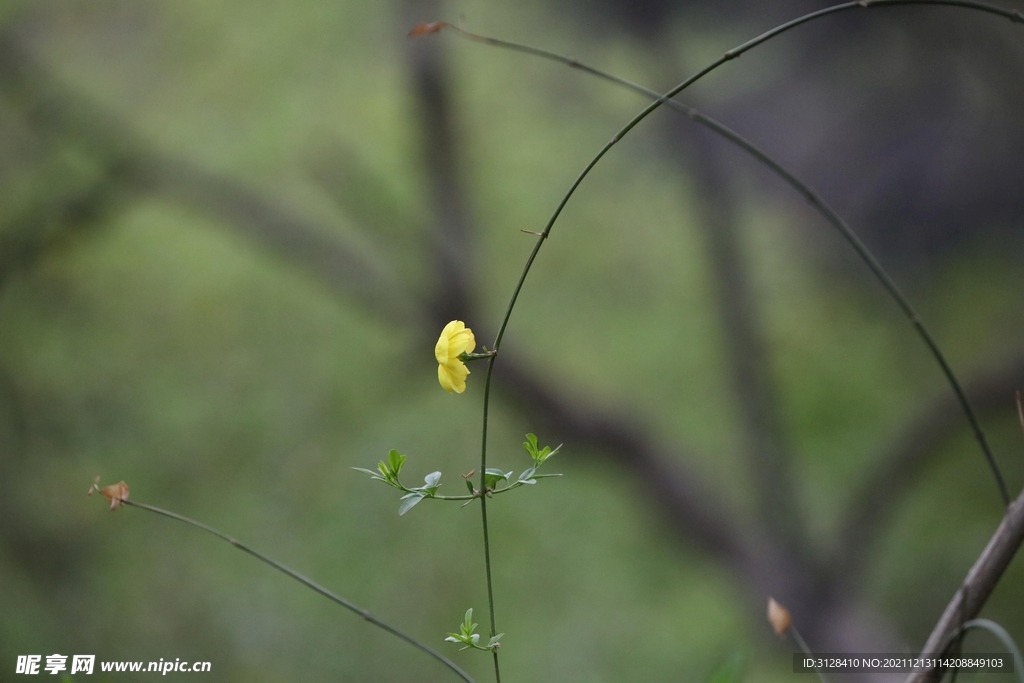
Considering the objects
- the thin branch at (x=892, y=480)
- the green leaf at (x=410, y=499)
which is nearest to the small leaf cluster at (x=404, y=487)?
the green leaf at (x=410, y=499)

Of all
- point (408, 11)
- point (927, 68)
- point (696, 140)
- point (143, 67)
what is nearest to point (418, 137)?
point (408, 11)

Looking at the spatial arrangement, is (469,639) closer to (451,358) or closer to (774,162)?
(451,358)

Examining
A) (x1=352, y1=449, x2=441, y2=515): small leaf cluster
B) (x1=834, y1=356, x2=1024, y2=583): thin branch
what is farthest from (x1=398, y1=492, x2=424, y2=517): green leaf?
(x1=834, y1=356, x2=1024, y2=583): thin branch

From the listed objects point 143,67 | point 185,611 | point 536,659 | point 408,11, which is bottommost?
point 536,659

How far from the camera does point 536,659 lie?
50.9 inches

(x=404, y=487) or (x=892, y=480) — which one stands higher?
(x=892, y=480)

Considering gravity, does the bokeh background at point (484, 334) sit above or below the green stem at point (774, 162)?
above

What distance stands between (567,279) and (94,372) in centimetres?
78

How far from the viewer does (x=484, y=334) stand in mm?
1085

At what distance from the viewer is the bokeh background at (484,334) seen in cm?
105

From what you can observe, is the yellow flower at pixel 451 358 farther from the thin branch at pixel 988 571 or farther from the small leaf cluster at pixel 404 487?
the thin branch at pixel 988 571

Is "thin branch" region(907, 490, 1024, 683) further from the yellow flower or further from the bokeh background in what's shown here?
the bokeh background

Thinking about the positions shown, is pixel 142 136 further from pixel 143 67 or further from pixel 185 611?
pixel 185 611

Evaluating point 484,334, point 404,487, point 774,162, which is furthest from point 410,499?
point 484,334
